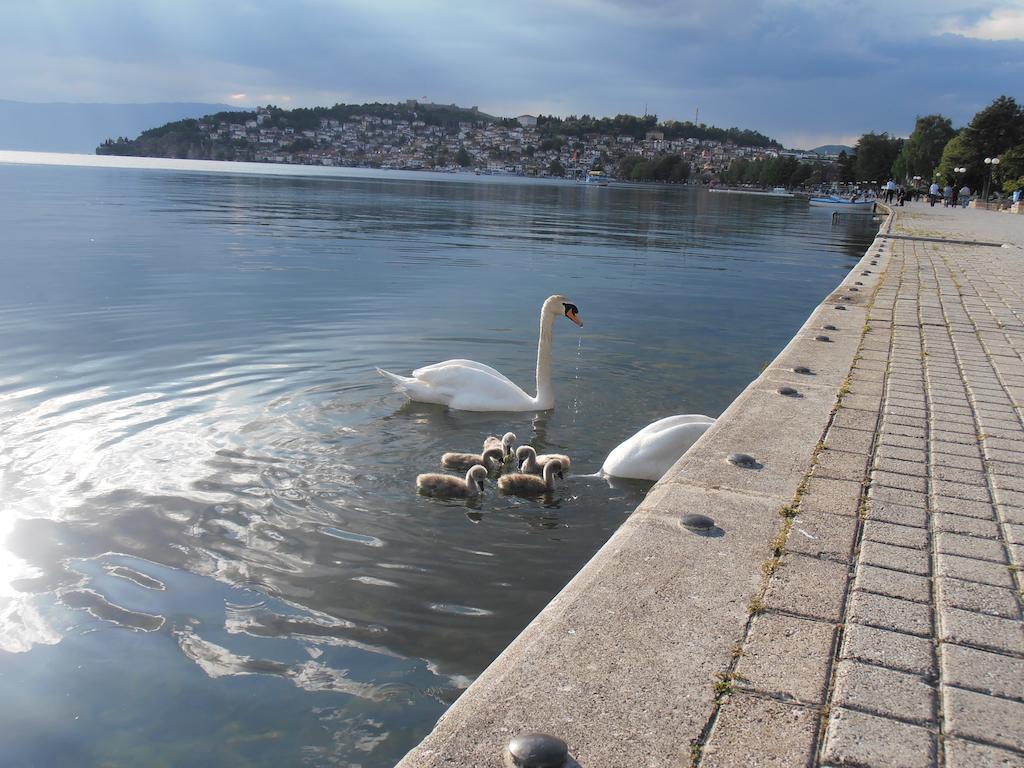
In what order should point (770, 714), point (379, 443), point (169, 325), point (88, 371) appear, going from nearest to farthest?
point (770, 714) → point (379, 443) → point (88, 371) → point (169, 325)

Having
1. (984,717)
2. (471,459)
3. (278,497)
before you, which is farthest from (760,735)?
(471,459)

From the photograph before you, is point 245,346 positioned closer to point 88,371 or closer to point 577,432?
point 88,371

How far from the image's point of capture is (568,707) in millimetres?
2508

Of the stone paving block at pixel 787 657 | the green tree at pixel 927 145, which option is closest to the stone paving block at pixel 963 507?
the stone paving block at pixel 787 657

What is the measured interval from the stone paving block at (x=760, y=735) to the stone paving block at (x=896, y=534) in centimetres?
146

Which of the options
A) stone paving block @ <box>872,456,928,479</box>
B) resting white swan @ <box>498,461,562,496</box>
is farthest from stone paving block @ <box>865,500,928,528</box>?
resting white swan @ <box>498,461,562,496</box>

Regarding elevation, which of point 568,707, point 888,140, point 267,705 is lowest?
point 267,705

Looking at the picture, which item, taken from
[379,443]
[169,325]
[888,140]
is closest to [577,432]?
[379,443]

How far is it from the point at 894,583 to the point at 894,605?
0.66 feet

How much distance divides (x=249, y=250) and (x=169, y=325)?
9.04m

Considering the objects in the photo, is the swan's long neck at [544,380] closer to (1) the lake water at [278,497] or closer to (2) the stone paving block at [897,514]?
(1) the lake water at [278,497]

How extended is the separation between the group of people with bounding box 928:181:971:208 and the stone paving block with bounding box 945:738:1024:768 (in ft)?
251

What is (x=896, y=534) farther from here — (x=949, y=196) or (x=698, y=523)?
(x=949, y=196)

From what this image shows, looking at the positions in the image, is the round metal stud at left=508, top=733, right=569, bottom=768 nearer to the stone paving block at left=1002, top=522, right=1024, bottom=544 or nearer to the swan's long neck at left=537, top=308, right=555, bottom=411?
the stone paving block at left=1002, top=522, right=1024, bottom=544
